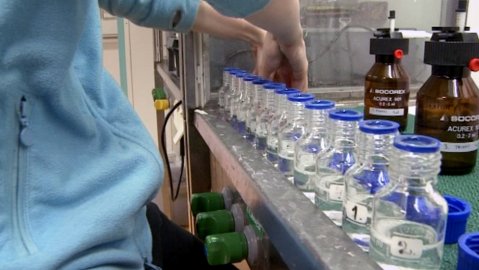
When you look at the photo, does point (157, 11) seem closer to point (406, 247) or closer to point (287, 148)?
point (287, 148)

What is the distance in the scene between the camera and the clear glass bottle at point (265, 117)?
2.47 ft

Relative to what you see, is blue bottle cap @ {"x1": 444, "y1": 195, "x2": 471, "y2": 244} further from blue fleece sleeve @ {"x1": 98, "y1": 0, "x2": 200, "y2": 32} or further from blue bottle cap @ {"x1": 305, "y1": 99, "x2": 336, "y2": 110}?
blue fleece sleeve @ {"x1": 98, "y1": 0, "x2": 200, "y2": 32}

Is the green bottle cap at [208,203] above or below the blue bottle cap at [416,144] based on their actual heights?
below

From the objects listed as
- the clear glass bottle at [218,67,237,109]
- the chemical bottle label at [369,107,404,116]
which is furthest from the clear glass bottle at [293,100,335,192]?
the clear glass bottle at [218,67,237,109]

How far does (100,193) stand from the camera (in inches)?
18.6

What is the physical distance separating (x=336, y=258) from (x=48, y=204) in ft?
0.83

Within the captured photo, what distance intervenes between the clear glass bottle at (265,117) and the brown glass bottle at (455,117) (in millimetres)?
227

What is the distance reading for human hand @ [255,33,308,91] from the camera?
0.89m

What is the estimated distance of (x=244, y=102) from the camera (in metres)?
0.88

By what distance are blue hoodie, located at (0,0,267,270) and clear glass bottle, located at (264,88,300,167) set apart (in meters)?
0.21

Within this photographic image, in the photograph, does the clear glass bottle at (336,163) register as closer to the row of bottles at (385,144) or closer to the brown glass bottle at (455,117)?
the row of bottles at (385,144)

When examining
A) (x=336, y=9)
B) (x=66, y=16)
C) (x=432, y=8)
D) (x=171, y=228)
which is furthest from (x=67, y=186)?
(x=432, y=8)

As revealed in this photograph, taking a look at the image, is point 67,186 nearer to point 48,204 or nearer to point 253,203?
point 48,204

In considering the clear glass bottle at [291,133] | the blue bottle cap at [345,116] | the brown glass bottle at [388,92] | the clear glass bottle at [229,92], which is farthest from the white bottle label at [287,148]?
the clear glass bottle at [229,92]
